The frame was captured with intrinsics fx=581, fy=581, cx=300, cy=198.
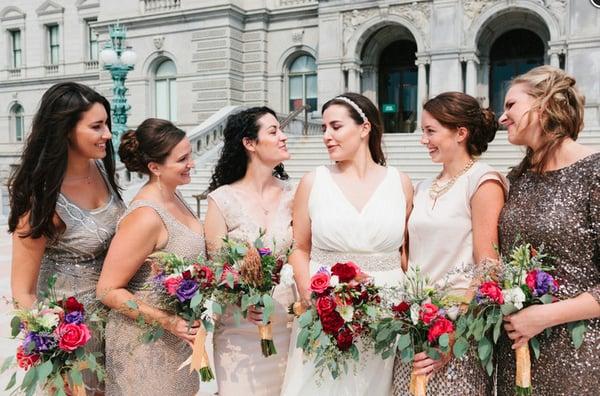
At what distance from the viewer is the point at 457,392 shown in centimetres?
287

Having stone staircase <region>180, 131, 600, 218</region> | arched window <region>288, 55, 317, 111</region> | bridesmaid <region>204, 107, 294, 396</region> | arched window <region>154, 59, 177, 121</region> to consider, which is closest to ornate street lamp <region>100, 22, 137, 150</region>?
stone staircase <region>180, 131, 600, 218</region>

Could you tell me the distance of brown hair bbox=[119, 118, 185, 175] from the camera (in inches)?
128

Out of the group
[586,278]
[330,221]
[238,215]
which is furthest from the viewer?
[238,215]

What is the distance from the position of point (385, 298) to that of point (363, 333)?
0.21 metres

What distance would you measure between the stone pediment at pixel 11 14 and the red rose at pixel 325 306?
34184 millimetres

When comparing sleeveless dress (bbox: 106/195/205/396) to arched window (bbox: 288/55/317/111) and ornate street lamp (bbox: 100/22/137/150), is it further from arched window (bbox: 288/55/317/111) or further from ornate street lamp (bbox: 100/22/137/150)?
arched window (bbox: 288/55/317/111)

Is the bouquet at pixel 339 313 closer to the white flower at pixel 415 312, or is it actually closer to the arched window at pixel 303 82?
the white flower at pixel 415 312

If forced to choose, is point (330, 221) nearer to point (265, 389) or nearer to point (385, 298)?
point (385, 298)

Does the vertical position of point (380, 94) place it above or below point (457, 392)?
above

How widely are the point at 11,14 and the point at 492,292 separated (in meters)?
35.4

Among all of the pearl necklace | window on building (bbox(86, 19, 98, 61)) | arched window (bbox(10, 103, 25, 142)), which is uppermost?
window on building (bbox(86, 19, 98, 61))

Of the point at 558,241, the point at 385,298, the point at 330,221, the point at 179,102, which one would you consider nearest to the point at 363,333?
the point at 385,298

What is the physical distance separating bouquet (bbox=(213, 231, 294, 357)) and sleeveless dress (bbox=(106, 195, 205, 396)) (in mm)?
197

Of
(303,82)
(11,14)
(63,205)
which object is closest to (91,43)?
(11,14)
